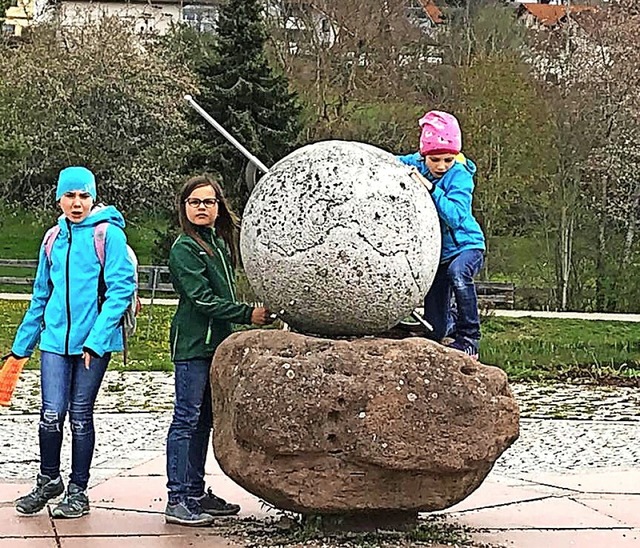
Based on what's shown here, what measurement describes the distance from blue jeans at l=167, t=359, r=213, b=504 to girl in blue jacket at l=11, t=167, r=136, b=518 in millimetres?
406

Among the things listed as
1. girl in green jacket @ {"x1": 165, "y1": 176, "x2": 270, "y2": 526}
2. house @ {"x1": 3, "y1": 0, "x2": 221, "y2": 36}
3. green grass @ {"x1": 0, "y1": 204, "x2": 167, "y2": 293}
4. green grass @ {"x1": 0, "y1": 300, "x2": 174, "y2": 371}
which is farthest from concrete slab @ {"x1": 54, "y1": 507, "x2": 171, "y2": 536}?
house @ {"x1": 3, "y1": 0, "x2": 221, "y2": 36}

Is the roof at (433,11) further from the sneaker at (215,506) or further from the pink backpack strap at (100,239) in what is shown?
the sneaker at (215,506)

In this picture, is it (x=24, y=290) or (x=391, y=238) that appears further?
(x=24, y=290)

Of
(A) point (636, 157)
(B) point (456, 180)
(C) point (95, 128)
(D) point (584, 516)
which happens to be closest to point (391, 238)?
(B) point (456, 180)

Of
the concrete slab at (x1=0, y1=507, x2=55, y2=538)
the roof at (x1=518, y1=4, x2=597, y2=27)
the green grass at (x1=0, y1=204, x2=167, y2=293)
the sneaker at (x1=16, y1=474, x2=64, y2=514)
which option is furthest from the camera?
the roof at (x1=518, y1=4, x2=597, y2=27)

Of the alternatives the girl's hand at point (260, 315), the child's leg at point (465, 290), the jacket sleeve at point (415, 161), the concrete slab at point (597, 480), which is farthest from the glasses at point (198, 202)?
the concrete slab at point (597, 480)

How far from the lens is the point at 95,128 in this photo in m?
29.4

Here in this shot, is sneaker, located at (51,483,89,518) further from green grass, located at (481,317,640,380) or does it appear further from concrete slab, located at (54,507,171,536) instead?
green grass, located at (481,317,640,380)

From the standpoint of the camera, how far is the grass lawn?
16766 mm

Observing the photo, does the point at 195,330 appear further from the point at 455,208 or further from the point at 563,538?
the point at 563,538

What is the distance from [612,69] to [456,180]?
Result: 18.9 metres

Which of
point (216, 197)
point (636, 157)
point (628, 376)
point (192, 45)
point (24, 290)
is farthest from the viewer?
point (192, 45)

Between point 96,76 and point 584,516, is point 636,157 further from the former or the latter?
point 584,516

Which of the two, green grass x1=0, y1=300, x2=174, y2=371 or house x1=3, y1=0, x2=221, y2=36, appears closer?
green grass x1=0, y1=300, x2=174, y2=371
